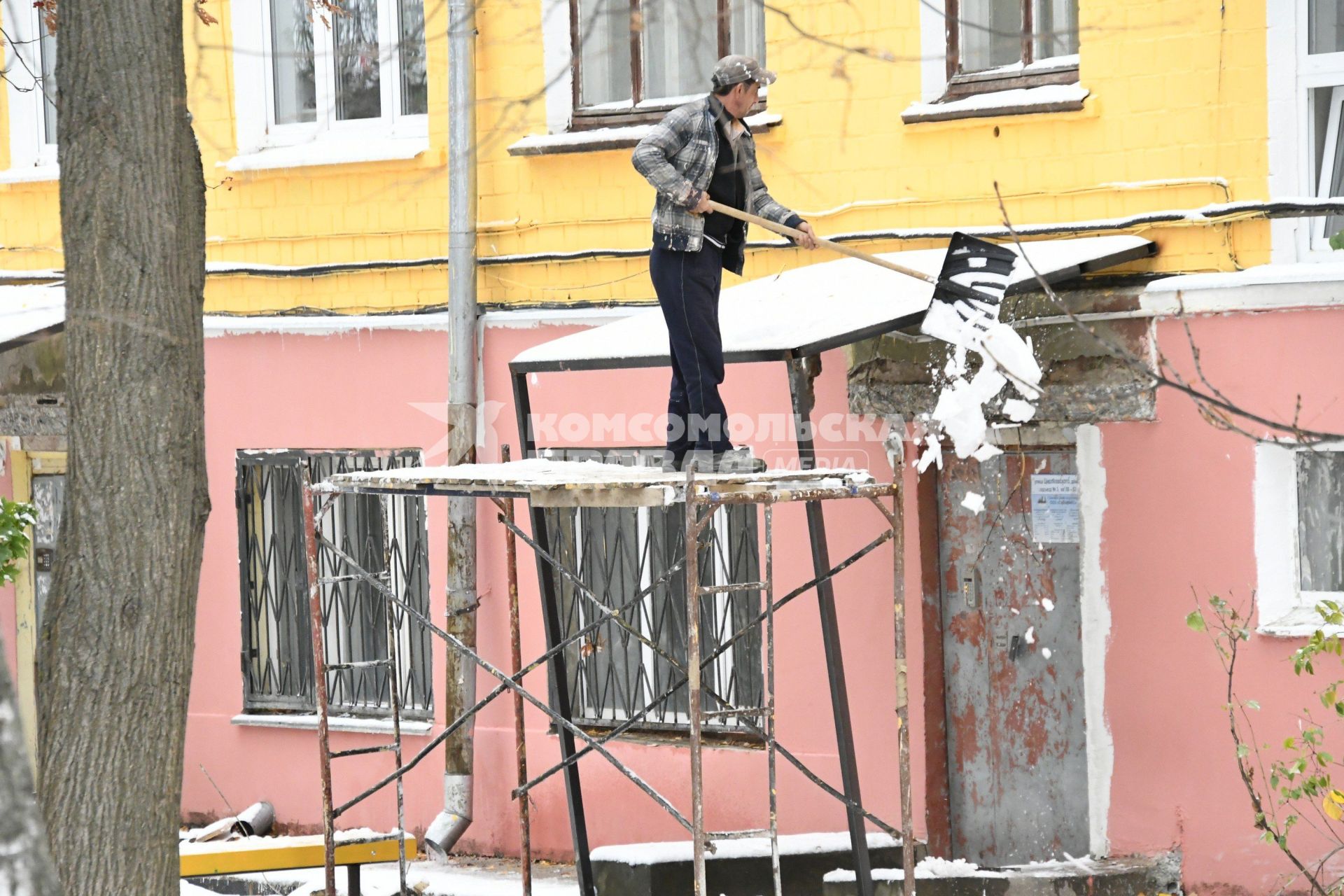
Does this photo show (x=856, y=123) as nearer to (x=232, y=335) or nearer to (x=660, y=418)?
(x=660, y=418)

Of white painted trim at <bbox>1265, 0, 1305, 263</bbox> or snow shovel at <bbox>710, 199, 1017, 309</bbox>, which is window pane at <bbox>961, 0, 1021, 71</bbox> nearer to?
white painted trim at <bbox>1265, 0, 1305, 263</bbox>

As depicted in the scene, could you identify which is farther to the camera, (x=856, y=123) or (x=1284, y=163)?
(x=856, y=123)

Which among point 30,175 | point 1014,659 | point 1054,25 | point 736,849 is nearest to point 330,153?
point 30,175

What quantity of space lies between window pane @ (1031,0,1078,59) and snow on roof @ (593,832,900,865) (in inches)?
141

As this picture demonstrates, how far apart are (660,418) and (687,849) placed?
227 cm

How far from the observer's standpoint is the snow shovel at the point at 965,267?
6137 mm

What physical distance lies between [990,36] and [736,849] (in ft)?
12.7

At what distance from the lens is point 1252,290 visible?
6938 mm

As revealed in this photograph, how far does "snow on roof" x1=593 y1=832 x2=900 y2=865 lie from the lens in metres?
7.11

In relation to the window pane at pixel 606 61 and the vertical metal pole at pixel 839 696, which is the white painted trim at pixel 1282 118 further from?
the window pane at pixel 606 61

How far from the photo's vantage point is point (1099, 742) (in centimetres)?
736

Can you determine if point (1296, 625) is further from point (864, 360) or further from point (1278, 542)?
point (864, 360)

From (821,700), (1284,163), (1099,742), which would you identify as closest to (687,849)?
(821,700)

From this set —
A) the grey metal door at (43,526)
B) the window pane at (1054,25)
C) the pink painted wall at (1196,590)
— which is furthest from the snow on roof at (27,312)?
the pink painted wall at (1196,590)
